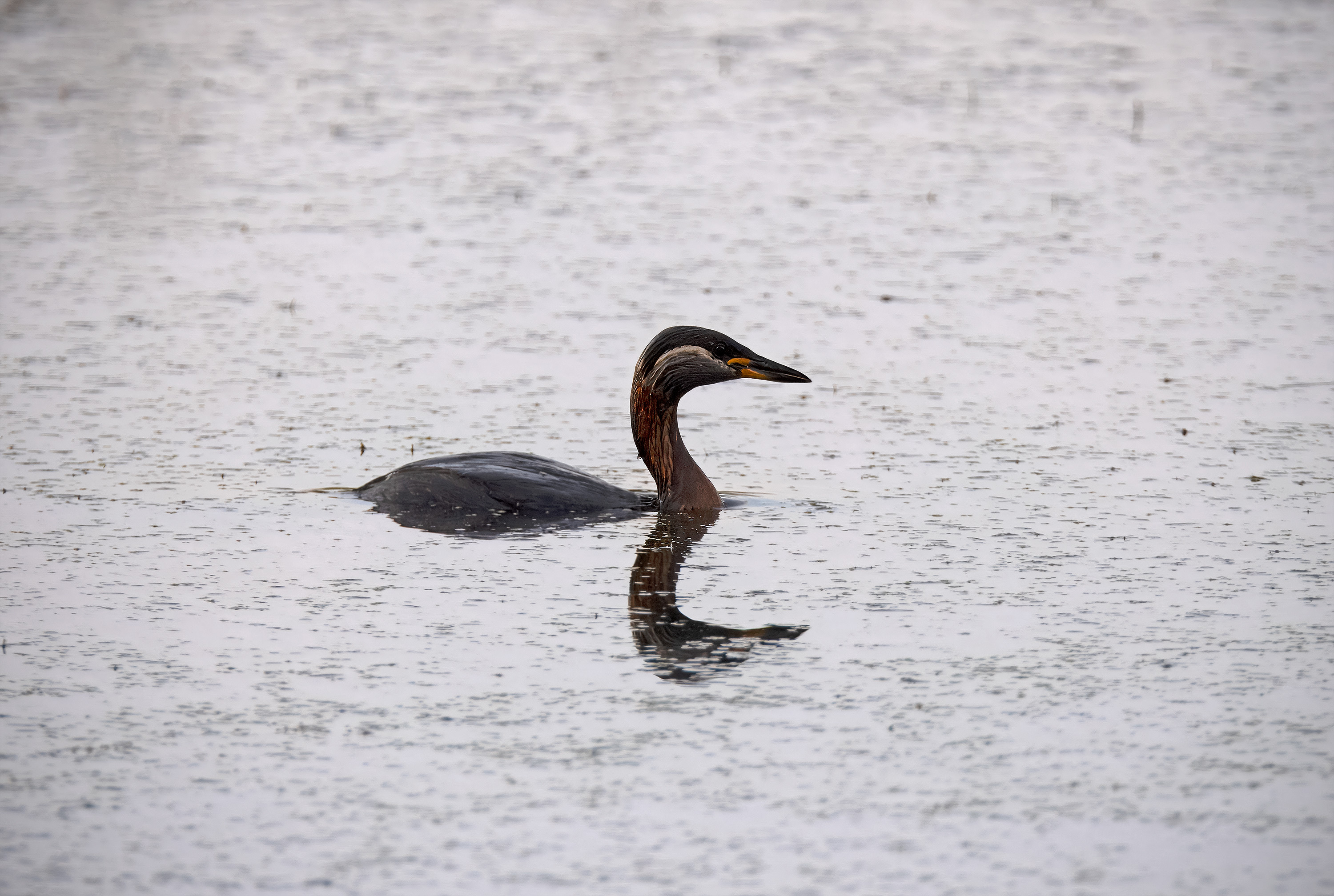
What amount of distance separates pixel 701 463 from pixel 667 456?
2.61 feet

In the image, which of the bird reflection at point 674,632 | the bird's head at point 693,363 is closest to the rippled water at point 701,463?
the bird reflection at point 674,632

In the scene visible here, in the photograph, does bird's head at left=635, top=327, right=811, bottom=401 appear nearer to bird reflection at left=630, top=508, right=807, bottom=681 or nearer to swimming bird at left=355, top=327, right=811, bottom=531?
swimming bird at left=355, top=327, right=811, bottom=531

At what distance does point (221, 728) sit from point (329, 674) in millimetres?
559

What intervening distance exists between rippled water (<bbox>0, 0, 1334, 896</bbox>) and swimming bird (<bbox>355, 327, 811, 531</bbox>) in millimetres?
241

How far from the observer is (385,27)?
22109mm

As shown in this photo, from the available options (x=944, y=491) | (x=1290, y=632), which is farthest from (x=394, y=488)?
(x=1290, y=632)

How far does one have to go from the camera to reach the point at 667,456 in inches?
323

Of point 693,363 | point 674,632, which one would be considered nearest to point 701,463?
point 693,363

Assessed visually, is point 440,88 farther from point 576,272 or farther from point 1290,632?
point 1290,632

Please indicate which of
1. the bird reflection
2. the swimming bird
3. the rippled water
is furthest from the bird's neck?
the bird reflection

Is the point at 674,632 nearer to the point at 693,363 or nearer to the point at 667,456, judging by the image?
the point at 667,456

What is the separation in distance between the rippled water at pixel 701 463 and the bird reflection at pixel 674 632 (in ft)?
0.09

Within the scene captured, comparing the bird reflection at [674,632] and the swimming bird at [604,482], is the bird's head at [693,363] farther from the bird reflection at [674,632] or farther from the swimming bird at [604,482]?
the bird reflection at [674,632]

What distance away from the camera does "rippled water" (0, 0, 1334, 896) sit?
491 centimetres
